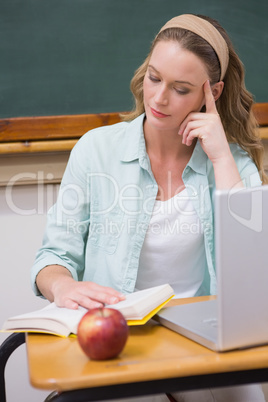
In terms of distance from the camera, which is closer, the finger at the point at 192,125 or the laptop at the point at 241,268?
the laptop at the point at 241,268

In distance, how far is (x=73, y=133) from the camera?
2035 millimetres

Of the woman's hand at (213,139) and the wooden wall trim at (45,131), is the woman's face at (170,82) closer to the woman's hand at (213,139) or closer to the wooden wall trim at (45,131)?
the woman's hand at (213,139)

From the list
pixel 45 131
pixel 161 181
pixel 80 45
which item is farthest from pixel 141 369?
pixel 80 45

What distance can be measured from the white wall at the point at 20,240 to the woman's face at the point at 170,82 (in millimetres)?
735

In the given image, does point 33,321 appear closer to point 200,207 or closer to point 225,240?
point 225,240

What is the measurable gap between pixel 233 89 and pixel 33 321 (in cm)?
100

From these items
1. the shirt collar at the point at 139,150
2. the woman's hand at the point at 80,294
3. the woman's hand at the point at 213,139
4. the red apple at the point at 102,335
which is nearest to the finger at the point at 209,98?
the woman's hand at the point at 213,139

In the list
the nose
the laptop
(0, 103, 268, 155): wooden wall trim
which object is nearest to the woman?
the nose

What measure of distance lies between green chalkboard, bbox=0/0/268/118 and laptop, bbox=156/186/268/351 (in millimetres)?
1298

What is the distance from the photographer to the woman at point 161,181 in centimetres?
153

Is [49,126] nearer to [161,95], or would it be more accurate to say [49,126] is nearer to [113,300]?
[161,95]

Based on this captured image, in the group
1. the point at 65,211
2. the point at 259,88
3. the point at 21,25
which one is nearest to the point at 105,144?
the point at 65,211

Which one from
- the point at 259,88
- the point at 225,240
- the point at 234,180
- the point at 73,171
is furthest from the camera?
the point at 259,88

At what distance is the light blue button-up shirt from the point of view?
1.58 meters
